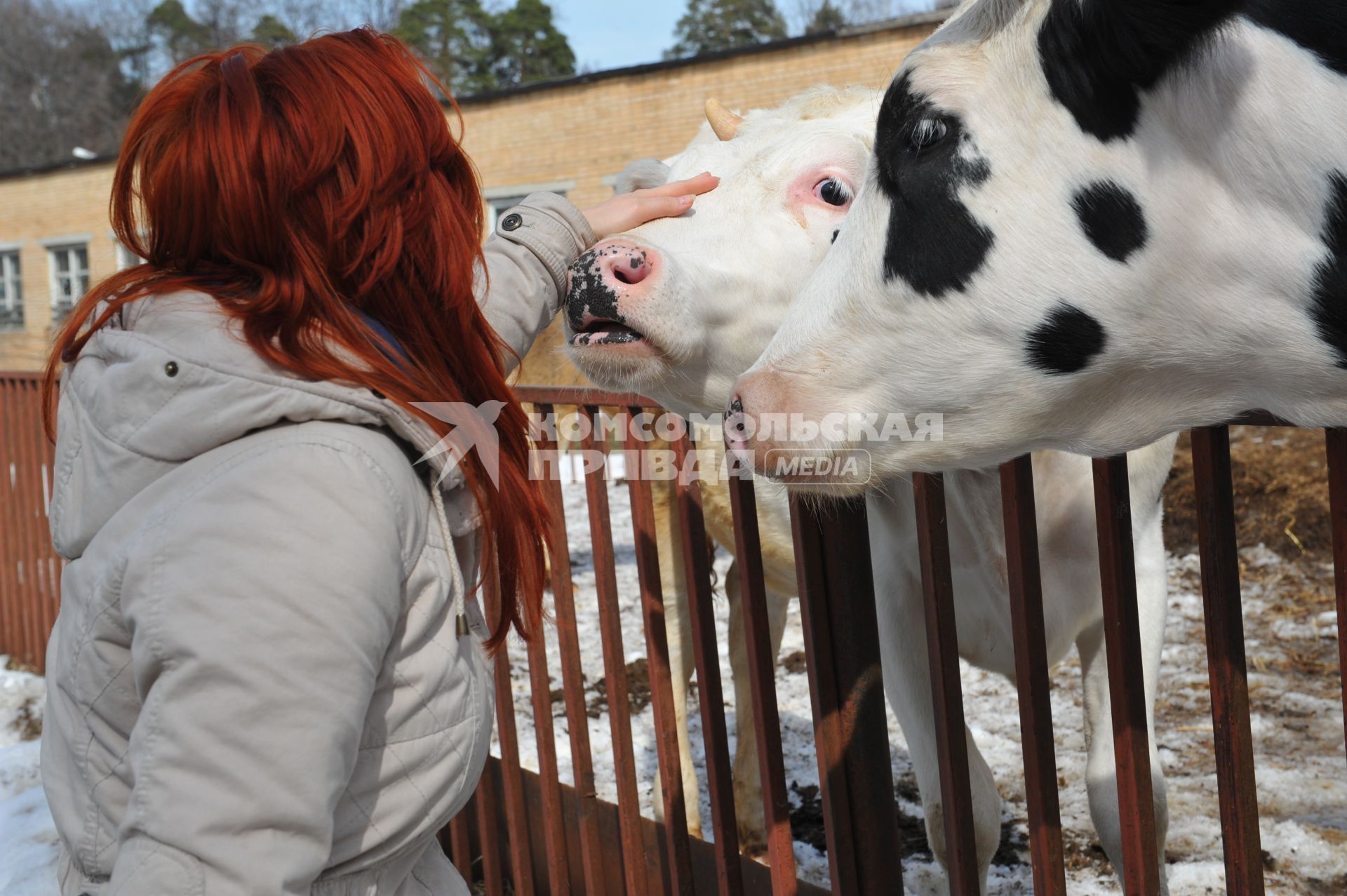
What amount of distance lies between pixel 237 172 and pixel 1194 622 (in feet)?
16.4

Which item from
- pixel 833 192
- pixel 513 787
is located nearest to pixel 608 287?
pixel 833 192

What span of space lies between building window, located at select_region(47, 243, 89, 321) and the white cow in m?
24.9

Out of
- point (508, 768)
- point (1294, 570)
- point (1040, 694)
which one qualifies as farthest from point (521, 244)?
point (1294, 570)

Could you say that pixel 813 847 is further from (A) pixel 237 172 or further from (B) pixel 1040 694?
(A) pixel 237 172

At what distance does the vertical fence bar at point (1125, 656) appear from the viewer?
1516mm

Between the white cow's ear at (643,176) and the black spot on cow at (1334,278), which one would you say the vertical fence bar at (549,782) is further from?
the black spot on cow at (1334,278)

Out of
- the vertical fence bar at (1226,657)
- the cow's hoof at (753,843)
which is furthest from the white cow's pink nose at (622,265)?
the cow's hoof at (753,843)

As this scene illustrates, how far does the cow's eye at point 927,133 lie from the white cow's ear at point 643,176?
1395mm

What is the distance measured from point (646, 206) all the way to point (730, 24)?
32.9m

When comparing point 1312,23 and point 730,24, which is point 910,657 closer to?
point 1312,23

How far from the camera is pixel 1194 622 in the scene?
5.04 meters

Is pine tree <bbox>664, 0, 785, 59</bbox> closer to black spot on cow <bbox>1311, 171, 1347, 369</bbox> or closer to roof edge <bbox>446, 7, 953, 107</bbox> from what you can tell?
roof edge <bbox>446, 7, 953, 107</bbox>

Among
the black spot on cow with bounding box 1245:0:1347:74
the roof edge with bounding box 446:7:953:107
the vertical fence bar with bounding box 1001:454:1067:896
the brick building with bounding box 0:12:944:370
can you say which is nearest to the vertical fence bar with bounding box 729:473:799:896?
the vertical fence bar with bounding box 1001:454:1067:896

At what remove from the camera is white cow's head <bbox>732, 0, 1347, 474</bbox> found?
1.13 meters
